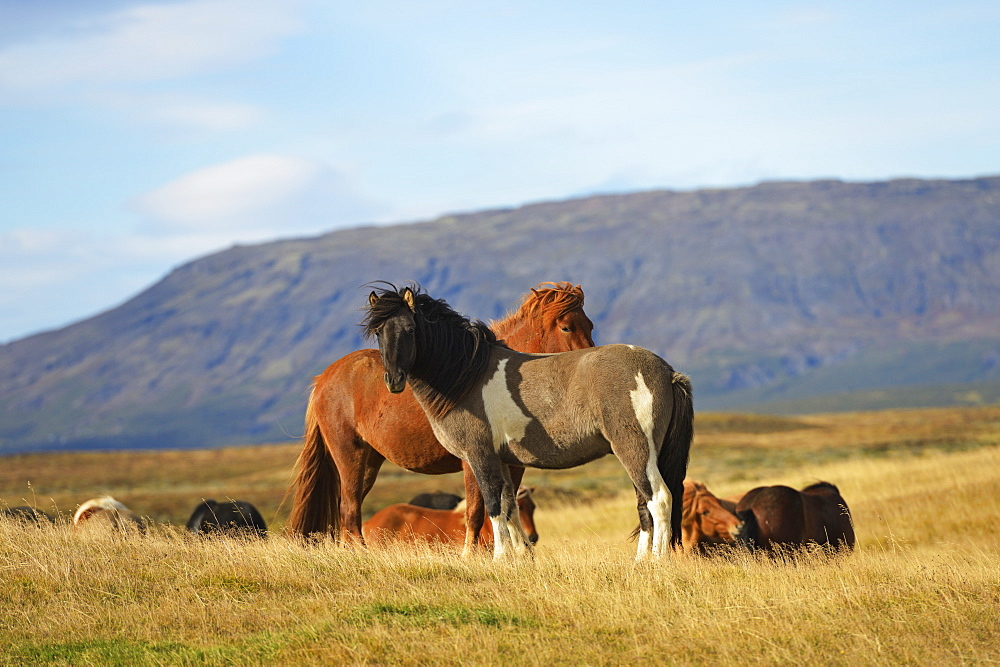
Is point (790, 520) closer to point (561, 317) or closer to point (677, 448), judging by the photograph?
point (561, 317)

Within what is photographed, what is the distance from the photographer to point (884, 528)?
54.3 feet

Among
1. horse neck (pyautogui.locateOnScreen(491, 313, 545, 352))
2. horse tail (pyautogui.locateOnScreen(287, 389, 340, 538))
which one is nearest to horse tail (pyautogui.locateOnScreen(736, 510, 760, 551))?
horse neck (pyautogui.locateOnScreen(491, 313, 545, 352))

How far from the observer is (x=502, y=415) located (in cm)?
860

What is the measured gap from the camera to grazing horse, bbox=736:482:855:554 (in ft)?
40.4

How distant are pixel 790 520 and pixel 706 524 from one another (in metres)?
1.10

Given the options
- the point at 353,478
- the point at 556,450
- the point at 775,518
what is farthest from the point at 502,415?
the point at 775,518

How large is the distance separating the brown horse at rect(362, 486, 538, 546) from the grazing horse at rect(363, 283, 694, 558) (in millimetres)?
3672

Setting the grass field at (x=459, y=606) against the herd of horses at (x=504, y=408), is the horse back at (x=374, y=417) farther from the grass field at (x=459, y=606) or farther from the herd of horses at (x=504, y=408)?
the grass field at (x=459, y=606)

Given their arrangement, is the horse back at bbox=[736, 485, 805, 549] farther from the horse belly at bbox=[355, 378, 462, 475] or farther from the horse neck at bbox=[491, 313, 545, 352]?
the horse belly at bbox=[355, 378, 462, 475]

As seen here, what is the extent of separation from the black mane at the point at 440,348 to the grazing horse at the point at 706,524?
456 cm

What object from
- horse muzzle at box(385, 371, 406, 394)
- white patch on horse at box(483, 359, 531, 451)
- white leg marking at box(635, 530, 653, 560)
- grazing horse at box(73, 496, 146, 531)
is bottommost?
grazing horse at box(73, 496, 146, 531)

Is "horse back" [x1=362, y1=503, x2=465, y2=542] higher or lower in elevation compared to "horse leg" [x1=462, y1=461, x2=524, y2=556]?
lower

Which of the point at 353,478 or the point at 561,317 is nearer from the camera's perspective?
the point at 561,317

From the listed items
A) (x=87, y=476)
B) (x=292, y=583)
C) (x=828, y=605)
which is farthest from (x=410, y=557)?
(x=87, y=476)
